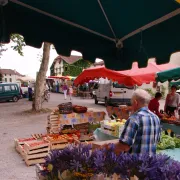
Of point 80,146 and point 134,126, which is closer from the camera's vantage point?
point 80,146

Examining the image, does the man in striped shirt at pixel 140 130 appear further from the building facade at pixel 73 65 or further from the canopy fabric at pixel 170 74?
the building facade at pixel 73 65

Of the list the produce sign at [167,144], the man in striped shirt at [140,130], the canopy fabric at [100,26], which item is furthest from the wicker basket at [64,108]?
the man in striped shirt at [140,130]

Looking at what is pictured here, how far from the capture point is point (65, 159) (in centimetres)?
223

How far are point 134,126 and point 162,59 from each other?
94cm

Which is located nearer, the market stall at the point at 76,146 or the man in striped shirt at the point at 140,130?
the market stall at the point at 76,146

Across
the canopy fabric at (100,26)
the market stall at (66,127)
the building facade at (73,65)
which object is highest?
the building facade at (73,65)

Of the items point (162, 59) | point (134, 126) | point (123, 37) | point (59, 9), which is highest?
point (59, 9)

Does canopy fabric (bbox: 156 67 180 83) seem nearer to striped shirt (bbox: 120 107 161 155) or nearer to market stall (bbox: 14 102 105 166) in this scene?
market stall (bbox: 14 102 105 166)

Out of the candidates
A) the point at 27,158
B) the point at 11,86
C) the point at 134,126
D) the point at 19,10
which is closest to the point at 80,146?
the point at 134,126

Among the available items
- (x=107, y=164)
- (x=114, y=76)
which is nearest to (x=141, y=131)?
(x=107, y=164)

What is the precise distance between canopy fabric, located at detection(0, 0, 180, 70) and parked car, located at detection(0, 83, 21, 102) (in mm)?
22111

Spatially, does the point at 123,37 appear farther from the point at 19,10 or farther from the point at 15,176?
the point at 15,176

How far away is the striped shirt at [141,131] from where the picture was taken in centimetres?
255

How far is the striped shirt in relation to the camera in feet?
8.38
